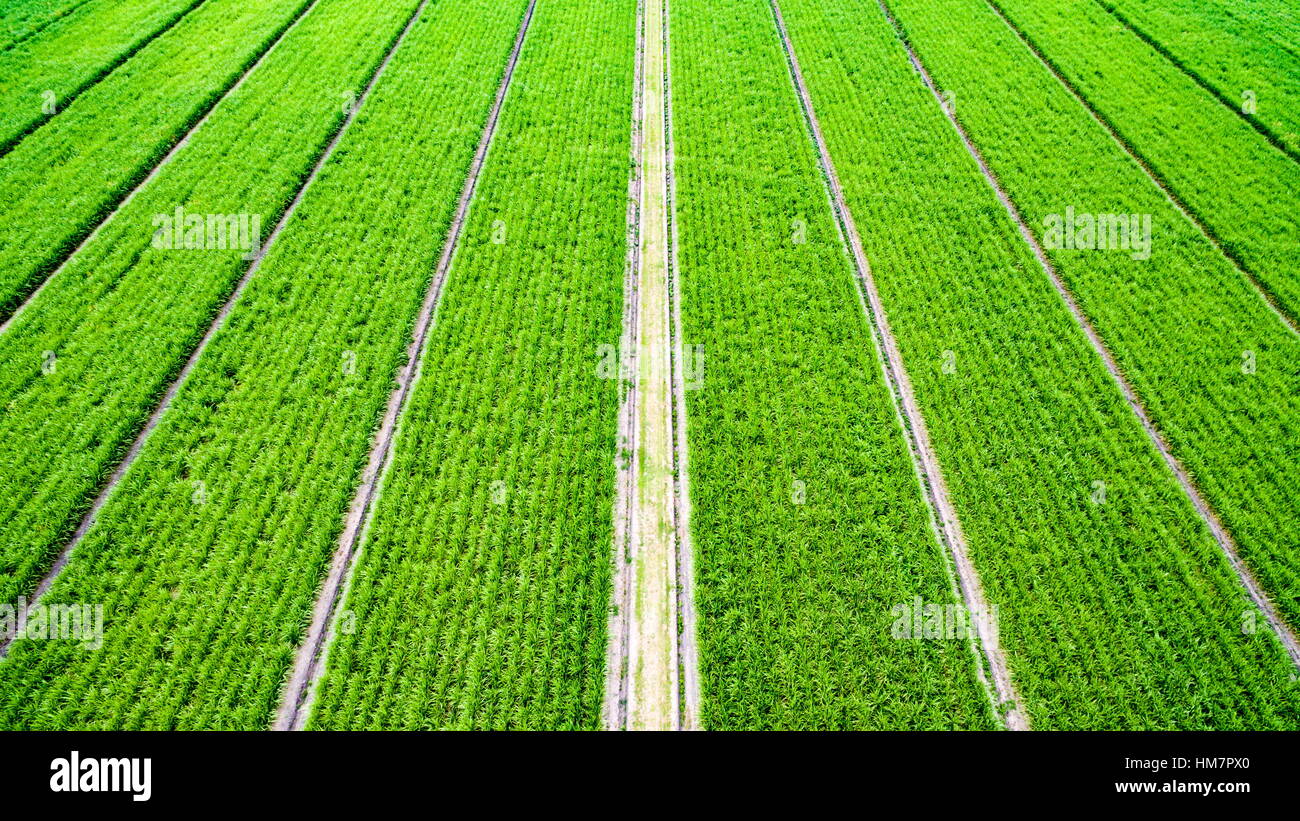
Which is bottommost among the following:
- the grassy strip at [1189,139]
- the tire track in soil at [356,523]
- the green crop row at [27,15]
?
the tire track in soil at [356,523]

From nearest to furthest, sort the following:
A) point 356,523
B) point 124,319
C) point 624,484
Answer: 1. point 356,523
2. point 624,484
3. point 124,319

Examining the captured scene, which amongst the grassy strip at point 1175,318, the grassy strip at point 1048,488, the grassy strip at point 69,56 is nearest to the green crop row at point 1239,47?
the grassy strip at point 1175,318

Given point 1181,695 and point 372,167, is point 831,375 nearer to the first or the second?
point 1181,695

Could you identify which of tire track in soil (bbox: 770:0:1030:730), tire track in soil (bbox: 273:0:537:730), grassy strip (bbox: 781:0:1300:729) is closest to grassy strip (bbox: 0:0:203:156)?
tire track in soil (bbox: 273:0:537:730)

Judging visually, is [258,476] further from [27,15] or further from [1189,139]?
[1189,139]

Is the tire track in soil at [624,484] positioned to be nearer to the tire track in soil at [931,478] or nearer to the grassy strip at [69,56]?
the tire track in soil at [931,478]

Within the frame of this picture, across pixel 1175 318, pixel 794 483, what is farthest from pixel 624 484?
pixel 1175 318
